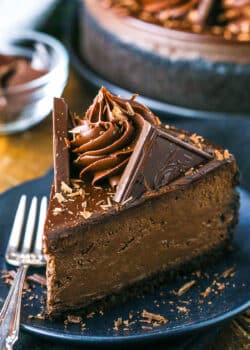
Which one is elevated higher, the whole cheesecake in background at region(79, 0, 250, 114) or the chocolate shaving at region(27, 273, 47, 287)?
the whole cheesecake in background at region(79, 0, 250, 114)

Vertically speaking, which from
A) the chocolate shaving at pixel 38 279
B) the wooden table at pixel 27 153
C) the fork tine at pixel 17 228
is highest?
the fork tine at pixel 17 228

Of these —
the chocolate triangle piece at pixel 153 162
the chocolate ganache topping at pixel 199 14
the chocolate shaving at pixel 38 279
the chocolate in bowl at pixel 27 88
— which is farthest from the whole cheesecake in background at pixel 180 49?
the chocolate shaving at pixel 38 279

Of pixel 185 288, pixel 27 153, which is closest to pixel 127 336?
pixel 185 288

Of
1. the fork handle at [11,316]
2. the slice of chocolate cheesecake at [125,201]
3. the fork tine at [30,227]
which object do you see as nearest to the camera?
the fork handle at [11,316]

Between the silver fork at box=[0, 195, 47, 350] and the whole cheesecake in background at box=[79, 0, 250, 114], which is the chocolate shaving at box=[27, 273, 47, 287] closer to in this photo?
the silver fork at box=[0, 195, 47, 350]

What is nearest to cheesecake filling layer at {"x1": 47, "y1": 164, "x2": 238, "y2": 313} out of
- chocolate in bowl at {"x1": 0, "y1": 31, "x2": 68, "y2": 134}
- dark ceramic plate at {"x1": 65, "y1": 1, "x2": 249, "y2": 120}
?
dark ceramic plate at {"x1": 65, "y1": 1, "x2": 249, "y2": 120}

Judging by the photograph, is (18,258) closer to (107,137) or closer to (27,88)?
(107,137)

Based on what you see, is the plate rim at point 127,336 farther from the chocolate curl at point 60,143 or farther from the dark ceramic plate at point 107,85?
the dark ceramic plate at point 107,85
